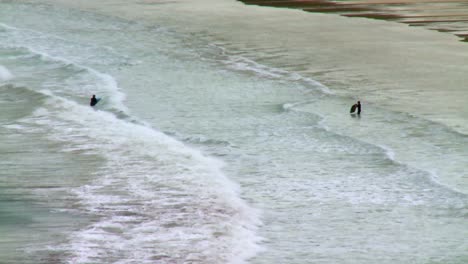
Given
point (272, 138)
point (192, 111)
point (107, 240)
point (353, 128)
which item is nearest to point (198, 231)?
point (107, 240)

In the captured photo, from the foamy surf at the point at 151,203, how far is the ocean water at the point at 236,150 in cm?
4

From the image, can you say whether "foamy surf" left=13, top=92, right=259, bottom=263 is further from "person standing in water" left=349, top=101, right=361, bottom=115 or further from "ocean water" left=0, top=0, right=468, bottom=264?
"person standing in water" left=349, top=101, right=361, bottom=115

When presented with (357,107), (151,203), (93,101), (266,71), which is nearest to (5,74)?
(93,101)

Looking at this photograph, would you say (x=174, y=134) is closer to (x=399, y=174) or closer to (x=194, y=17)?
(x=399, y=174)

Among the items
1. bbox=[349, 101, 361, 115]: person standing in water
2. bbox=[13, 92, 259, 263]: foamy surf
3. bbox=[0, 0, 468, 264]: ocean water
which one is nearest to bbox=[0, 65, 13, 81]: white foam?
bbox=[0, 0, 468, 264]: ocean water

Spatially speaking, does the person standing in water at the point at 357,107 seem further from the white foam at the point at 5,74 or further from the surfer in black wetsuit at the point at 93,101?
the white foam at the point at 5,74

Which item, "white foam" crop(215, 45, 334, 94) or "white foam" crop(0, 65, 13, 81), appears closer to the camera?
"white foam" crop(215, 45, 334, 94)

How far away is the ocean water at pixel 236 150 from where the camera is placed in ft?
47.3

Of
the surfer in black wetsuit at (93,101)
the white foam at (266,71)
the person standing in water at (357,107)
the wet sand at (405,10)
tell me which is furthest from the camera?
the wet sand at (405,10)

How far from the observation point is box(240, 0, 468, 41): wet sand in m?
40.3

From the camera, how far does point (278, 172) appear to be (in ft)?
60.3

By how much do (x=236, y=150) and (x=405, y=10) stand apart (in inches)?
1073

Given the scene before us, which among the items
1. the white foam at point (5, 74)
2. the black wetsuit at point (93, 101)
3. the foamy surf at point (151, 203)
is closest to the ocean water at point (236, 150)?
the foamy surf at point (151, 203)

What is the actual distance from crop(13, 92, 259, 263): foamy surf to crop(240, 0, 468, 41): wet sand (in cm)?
1903
